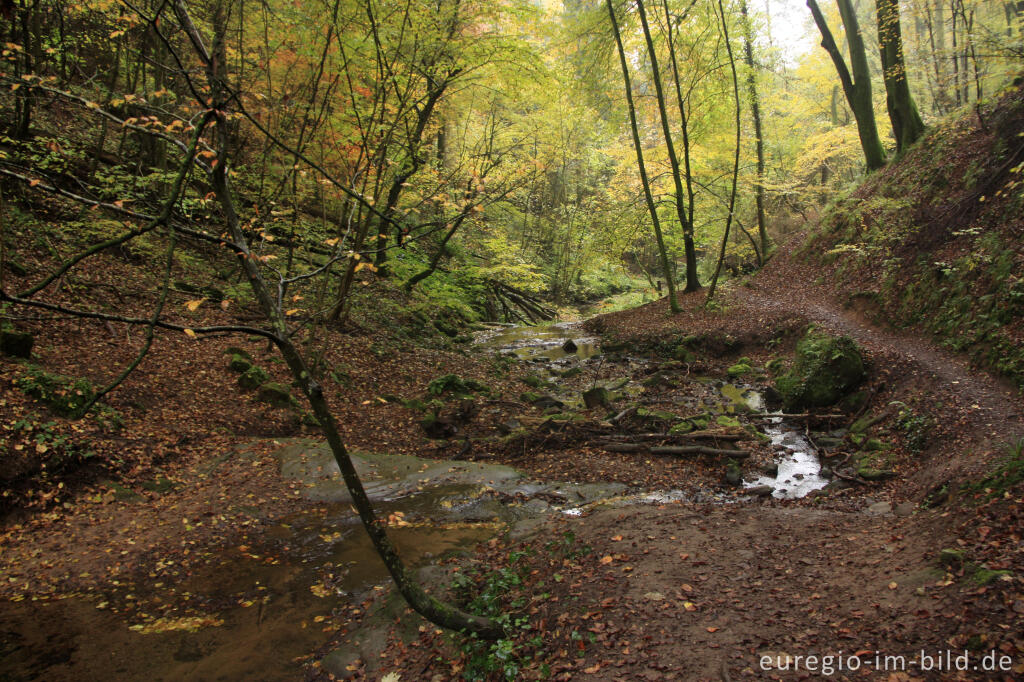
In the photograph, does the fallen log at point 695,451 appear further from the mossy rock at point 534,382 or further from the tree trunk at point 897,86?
the tree trunk at point 897,86

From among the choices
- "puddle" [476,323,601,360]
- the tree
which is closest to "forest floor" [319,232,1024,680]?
"puddle" [476,323,601,360]

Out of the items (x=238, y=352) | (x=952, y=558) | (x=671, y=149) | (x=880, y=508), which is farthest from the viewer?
(x=671, y=149)

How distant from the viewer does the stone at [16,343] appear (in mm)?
6930

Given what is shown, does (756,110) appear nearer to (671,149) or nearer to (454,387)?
(671,149)

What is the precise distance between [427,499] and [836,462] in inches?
247

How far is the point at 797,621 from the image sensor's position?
3863 mm

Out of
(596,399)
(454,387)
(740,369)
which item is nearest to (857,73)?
(740,369)

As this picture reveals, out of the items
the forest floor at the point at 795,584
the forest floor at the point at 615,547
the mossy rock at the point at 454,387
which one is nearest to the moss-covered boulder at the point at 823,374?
the forest floor at the point at 615,547

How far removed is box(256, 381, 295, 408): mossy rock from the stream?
4.76 feet

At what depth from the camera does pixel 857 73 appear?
48.4ft

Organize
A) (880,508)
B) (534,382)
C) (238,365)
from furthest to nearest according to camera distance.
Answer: (534,382)
(238,365)
(880,508)

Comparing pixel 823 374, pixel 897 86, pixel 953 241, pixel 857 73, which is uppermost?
pixel 857 73

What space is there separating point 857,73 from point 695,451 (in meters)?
14.2

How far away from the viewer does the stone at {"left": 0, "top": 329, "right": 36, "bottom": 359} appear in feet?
22.7
